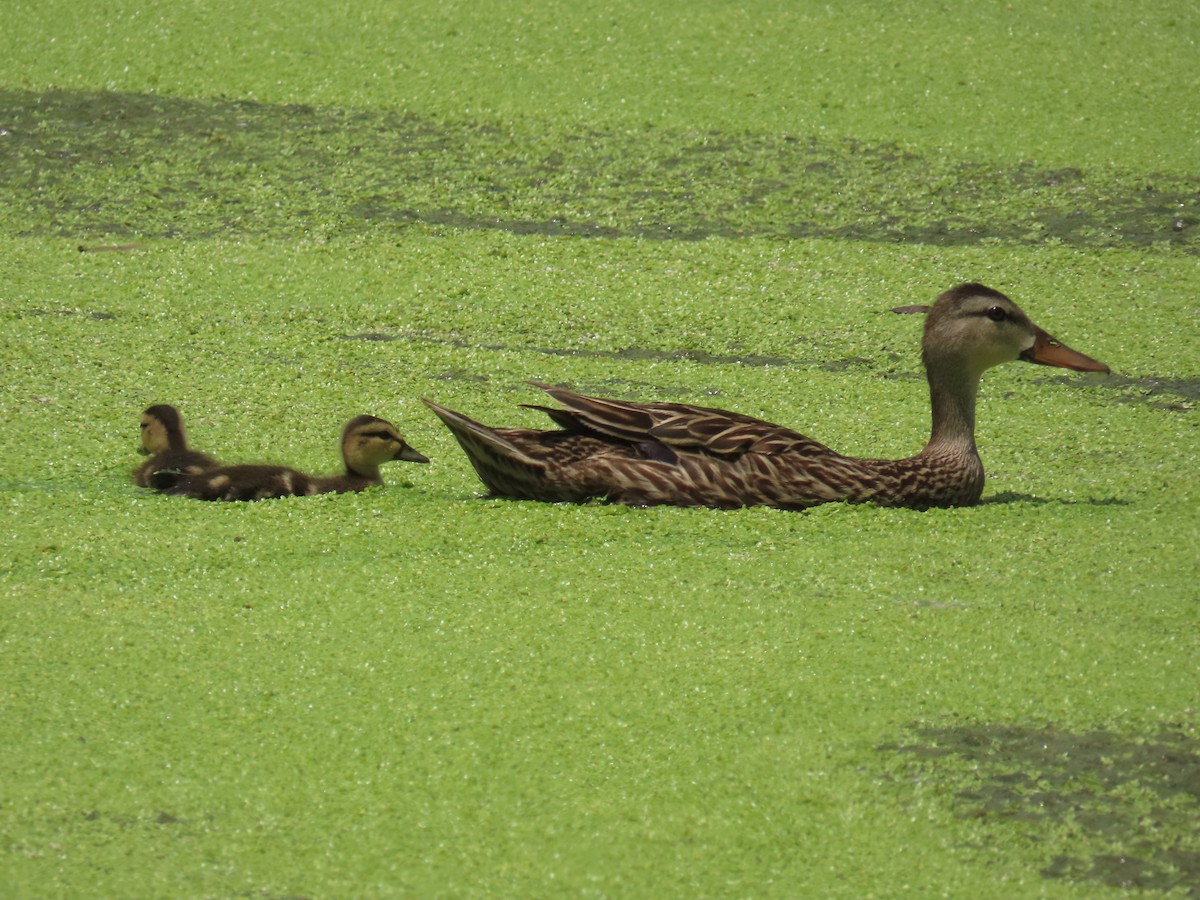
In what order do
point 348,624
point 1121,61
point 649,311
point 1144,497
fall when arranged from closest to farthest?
point 348,624, point 1144,497, point 649,311, point 1121,61

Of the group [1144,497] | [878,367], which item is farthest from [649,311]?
Result: [1144,497]

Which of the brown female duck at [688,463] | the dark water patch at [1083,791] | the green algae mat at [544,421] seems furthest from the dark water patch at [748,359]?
the dark water patch at [1083,791]

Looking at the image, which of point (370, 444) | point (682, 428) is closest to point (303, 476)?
point (370, 444)

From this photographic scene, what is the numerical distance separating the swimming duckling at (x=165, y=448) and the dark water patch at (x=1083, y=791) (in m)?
1.81

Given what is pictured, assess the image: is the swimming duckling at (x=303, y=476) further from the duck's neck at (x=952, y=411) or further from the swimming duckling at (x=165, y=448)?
the duck's neck at (x=952, y=411)

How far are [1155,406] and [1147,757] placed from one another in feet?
6.67

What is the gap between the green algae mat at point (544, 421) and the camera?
7.51 feet

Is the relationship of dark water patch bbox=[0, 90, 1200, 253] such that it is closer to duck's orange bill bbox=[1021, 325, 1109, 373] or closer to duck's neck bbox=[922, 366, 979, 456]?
duck's orange bill bbox=[1021, 325, 1109, 373]

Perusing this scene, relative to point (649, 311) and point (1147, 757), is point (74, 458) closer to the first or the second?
point (649, 311)

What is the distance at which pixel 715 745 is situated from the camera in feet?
8.17

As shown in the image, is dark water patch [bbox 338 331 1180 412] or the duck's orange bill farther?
dark water patch [bbox 338 331 1180 412]

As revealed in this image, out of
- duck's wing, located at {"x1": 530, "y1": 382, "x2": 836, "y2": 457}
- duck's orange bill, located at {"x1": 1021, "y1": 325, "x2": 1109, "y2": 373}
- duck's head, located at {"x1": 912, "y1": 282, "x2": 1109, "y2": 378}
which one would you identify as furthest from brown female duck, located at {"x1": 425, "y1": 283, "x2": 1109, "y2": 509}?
duck's orange bill, located at {"x1": 1021, "y1": 325, "x2": 1109, "y2": 373}

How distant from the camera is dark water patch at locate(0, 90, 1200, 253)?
5.49 metres

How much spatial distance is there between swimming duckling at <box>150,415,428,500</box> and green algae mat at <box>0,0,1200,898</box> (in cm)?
10
